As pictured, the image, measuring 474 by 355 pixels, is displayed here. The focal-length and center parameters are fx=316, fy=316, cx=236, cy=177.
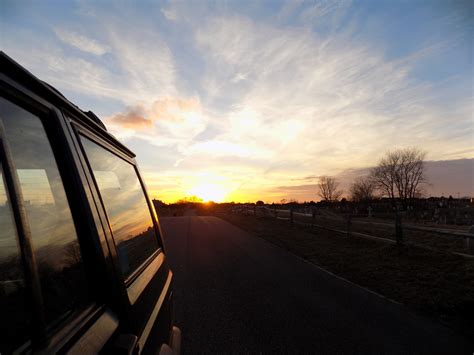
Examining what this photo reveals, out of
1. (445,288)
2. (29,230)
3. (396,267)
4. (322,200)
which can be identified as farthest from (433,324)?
(322,200)

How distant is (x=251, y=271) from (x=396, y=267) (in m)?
3.91

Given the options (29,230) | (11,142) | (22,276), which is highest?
(11,142)

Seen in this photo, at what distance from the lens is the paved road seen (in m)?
3.89

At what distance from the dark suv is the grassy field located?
5.03 metres

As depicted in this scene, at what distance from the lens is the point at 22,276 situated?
98 cm

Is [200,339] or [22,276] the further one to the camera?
[200,339]

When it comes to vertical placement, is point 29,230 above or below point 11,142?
below

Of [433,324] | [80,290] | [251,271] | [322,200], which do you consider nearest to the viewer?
[80,290]

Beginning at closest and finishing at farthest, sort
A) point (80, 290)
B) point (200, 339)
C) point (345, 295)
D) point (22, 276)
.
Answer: point (22, 276) → point (80, 290) → point (200, 339) → point (345, 295)

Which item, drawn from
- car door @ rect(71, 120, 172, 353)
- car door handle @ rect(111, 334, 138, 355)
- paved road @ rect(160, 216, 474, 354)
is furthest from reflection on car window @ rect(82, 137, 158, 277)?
paved road @ rect(160, 216, 474, 354)

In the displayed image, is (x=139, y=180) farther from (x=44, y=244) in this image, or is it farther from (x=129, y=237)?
(x=44, y=244)

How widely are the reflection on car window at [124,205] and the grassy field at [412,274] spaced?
15.4 ft

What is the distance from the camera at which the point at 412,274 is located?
764cm

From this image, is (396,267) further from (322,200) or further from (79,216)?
(322,200)
